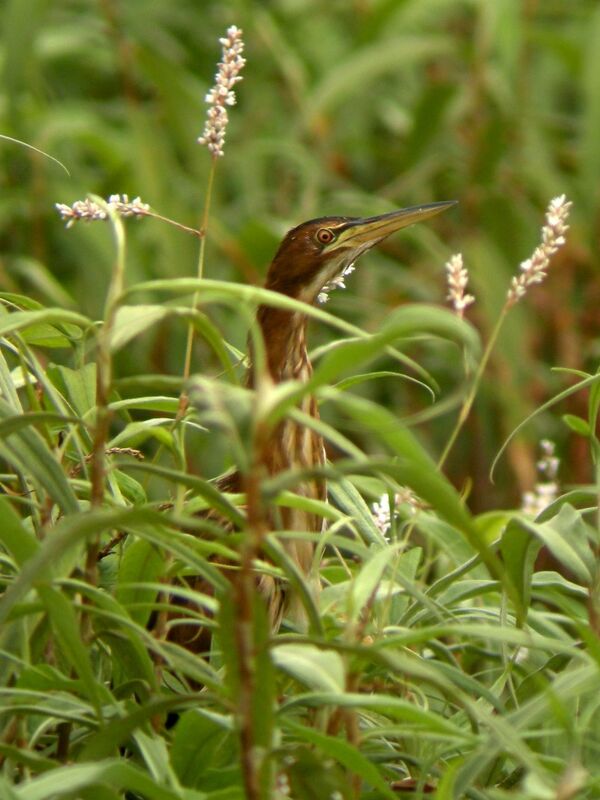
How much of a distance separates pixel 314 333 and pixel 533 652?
13.0ft

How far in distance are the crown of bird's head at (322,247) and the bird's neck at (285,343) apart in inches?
4.0

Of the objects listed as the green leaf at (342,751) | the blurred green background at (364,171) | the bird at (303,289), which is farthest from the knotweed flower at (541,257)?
the blurred green background at (364,171)

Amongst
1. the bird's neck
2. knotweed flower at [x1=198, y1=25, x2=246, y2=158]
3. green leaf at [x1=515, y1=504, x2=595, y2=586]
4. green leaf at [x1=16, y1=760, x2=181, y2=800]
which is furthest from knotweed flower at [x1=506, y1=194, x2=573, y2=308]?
the bird's neck

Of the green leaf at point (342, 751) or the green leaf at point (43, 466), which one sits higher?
the green leaf at point (43, 466)

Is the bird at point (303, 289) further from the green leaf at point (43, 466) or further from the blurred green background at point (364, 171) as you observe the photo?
the blurred green background at point (364, 171)

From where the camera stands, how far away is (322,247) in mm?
3053

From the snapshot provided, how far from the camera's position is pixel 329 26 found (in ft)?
22.9

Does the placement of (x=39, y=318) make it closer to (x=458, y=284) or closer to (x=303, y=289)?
(x=458, y=284)

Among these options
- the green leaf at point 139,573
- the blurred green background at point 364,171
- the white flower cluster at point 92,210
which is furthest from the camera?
the blurred green background at point 364,171

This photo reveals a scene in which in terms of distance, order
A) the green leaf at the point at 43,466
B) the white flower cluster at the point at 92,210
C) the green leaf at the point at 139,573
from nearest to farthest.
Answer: the green leaf at the point at 43,466
the green leaf at the point at 139,573
the white flower cluster at the point at 92,210

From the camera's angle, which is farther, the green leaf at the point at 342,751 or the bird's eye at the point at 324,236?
the bird's eye at the point at 324,236

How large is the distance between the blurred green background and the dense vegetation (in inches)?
0.7

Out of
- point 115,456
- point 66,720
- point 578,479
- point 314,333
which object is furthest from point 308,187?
point 66,720

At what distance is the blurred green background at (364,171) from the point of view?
5.72 metres
